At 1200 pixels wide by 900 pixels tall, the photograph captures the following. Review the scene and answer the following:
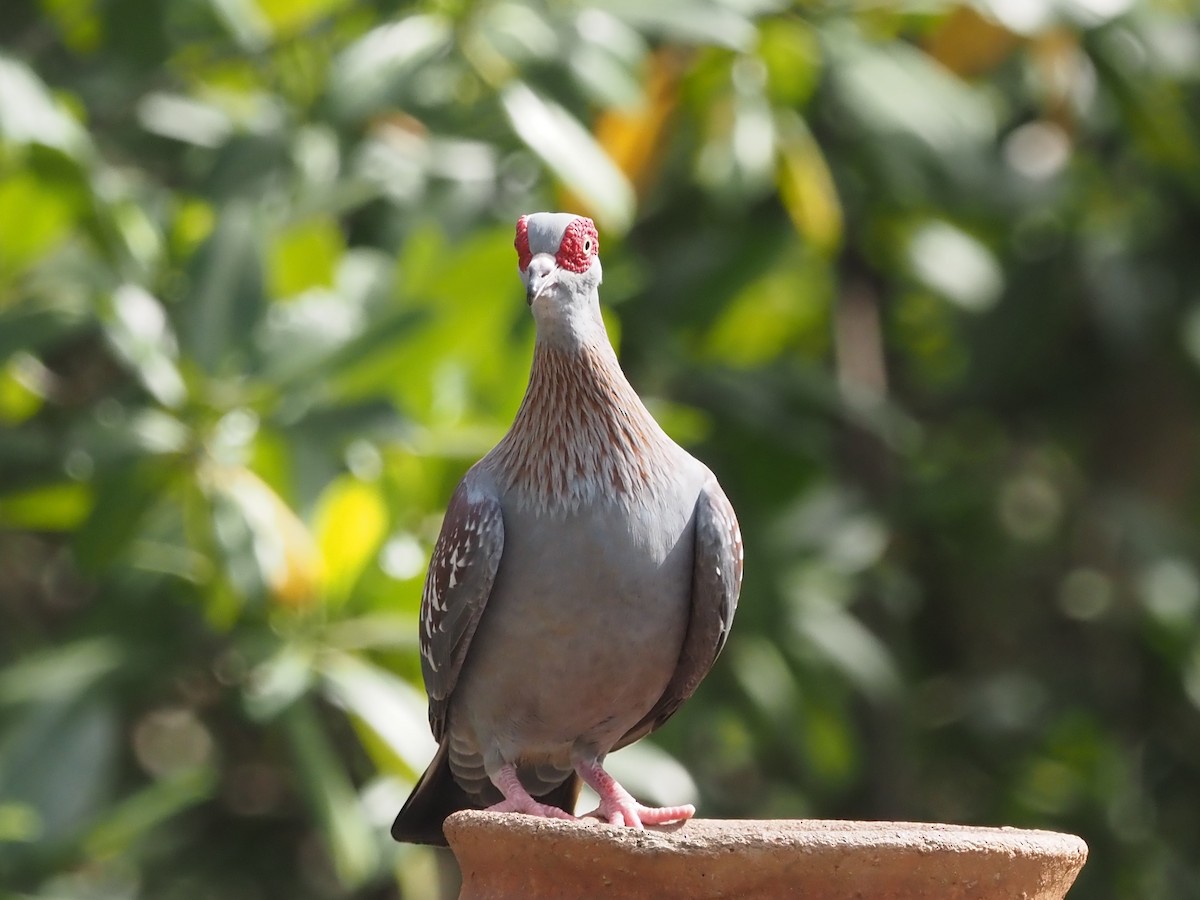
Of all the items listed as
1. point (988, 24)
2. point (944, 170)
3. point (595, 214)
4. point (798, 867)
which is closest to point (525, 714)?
point (798, 867)

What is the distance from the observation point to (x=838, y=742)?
588cm

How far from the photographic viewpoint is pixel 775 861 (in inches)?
82.7

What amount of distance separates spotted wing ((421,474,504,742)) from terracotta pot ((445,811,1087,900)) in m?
0.50

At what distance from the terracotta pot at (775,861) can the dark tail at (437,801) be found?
2.37ft

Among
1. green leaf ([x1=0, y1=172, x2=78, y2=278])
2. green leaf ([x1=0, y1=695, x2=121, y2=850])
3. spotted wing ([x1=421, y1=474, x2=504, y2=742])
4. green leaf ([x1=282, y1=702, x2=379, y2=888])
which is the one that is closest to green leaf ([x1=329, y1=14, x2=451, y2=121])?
green leaf ([x1=0, y1=172, x2=78, y2=278])

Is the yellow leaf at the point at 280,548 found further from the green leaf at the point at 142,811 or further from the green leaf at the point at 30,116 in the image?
the green leaf at the point at 30,116

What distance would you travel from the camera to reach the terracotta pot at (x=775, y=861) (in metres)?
2.09

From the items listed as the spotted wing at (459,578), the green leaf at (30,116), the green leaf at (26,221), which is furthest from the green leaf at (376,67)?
the spotted wing at (459,578)

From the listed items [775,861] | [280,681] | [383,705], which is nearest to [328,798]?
[383,705]

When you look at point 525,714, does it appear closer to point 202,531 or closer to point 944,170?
point 202,531

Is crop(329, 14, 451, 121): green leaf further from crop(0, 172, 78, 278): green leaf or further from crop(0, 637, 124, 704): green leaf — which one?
crop(0, 637, 124, 704): green leaf

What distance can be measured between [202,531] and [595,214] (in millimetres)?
1402

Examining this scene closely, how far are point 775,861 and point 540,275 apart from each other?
84 cm

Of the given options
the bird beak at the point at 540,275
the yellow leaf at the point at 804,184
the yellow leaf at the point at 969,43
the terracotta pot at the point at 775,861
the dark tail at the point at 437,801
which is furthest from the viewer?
the yellow leaf at the point at 969,43
